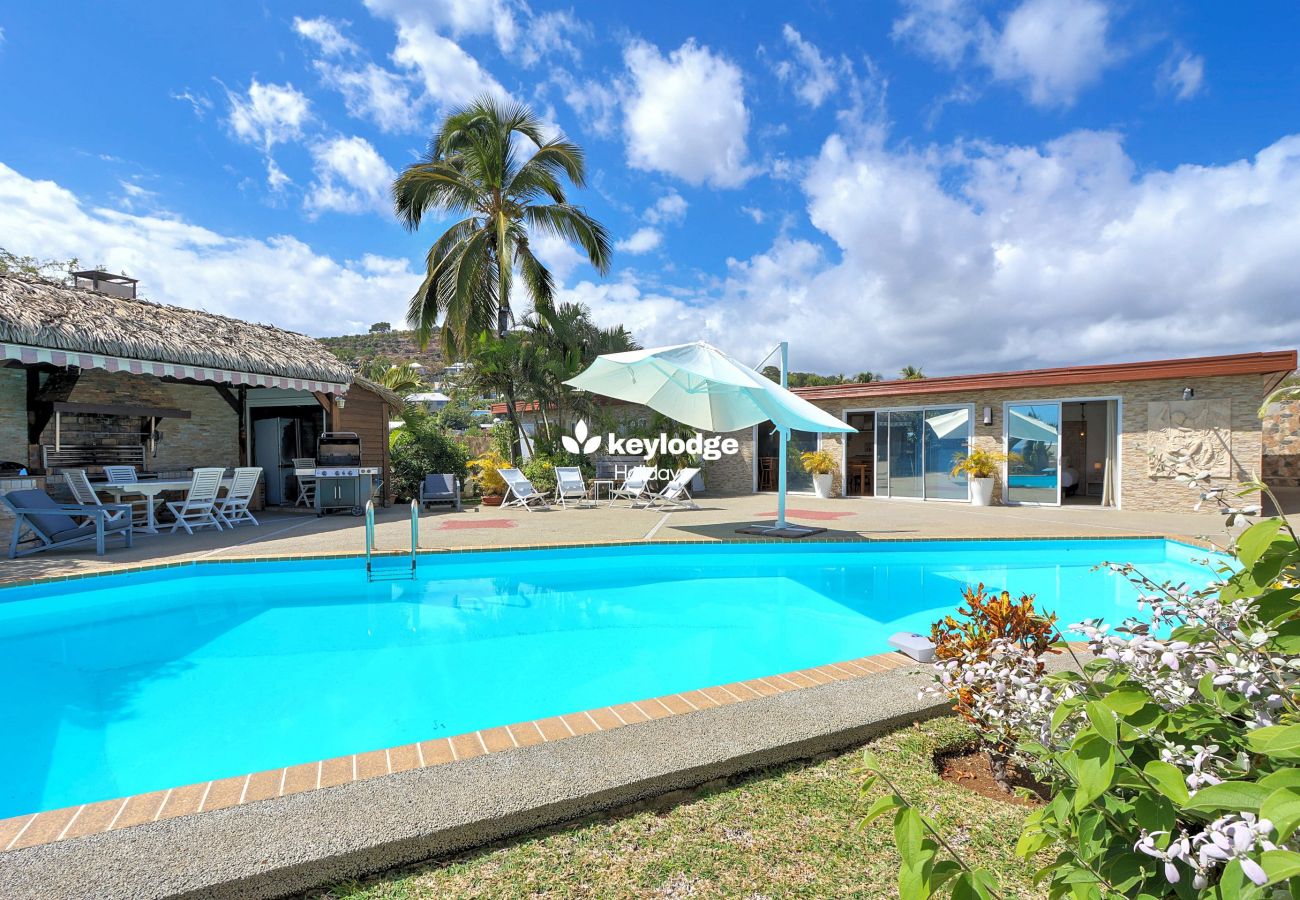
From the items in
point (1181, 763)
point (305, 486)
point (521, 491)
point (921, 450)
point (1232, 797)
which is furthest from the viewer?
point (921, 450)

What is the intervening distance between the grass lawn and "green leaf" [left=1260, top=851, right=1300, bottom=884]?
1606 mm

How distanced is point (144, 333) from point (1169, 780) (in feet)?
42.1

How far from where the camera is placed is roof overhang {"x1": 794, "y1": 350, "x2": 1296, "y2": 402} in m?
11.4

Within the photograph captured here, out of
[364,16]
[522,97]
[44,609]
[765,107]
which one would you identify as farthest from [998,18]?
[44,609]

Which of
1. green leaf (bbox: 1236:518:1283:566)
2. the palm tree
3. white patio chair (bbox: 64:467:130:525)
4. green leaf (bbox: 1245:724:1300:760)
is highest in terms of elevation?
the palm tree

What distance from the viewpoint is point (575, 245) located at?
17.1 m

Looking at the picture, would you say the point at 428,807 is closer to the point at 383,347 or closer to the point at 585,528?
the point at 585,528

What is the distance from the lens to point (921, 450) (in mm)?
15602

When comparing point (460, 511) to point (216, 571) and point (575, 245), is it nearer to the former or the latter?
point (216, 571)

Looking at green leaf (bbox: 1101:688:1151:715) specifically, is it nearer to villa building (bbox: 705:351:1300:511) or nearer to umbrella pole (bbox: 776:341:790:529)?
umbrella pole (bbox: 776:341:790:529)

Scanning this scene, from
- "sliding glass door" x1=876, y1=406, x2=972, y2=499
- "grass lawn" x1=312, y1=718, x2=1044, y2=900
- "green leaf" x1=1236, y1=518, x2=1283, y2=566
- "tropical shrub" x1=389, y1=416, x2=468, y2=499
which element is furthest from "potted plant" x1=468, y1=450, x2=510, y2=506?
"green leaf" x1=1236, y1=518, x2=1283, y2=566

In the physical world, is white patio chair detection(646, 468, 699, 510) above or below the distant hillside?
below

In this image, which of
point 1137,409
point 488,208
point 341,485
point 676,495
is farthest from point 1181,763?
point 488,208

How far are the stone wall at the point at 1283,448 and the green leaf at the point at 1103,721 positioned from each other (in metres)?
22.6
